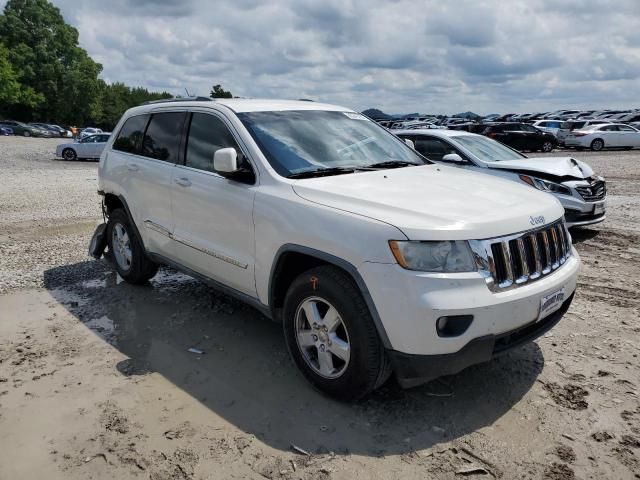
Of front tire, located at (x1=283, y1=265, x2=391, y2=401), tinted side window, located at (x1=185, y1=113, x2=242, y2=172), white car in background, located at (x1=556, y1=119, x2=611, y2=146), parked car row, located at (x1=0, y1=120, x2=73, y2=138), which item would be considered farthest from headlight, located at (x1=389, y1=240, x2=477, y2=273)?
parked car row, located at (x1=0, y1=120, x2=73, y2=138)

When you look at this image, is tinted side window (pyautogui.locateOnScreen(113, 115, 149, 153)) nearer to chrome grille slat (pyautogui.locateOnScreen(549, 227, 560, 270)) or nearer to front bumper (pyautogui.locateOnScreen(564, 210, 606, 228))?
chrome grille slat (pyautogui.locateOnScreen(549, 227, 560, 270))

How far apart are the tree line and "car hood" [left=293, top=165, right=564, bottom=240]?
71.3 m

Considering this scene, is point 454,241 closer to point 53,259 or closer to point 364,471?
point 364,471

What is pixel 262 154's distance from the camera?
394 centimetres

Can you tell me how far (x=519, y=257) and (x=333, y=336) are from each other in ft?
3.93

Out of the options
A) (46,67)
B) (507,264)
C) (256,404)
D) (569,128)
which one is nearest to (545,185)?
(507,264)

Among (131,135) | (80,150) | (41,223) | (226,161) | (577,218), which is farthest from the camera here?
(80,150)

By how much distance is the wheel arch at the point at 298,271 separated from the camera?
3061mm

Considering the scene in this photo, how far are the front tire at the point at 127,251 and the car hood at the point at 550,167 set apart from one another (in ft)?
17.3

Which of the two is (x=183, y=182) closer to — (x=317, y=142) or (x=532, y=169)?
(x=317, y=142)

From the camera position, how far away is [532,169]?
8.05m

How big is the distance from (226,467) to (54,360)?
2.00 metres

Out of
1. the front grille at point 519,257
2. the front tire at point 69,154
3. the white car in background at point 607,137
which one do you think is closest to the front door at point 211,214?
the front grille at point 519,257

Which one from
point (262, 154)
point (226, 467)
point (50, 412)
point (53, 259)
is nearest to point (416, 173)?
point (262, 154)
